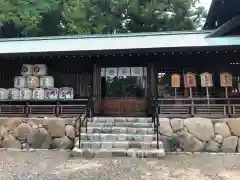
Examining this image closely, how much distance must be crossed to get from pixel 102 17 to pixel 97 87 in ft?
54.6

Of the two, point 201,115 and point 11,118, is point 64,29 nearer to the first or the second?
point 11,118

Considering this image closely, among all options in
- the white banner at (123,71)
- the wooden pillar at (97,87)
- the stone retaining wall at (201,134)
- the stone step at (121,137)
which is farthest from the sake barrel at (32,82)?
the stone retaining wall at (201,134)

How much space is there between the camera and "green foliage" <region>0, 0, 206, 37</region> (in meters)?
24.8

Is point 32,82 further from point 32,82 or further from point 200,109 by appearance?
point 200,109

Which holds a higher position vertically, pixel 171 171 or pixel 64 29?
pixel 64 29

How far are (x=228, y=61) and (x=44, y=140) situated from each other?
788cm

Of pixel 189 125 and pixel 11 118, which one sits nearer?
pixel 189 125

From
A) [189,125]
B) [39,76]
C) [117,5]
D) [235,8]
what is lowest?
[189,125]

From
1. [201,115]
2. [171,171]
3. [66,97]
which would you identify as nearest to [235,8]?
[201,115]

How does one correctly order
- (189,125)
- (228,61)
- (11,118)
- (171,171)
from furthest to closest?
1. (228,61)
2. (11,118)
3. (189,125)
4. (171,171)

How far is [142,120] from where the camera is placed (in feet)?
31.6

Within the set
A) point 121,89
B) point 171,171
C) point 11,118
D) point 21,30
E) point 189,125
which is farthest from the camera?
point 21,30

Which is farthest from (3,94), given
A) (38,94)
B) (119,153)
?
(119,153)

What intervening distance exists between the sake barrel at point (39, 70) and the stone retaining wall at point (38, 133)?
87.8 inches
